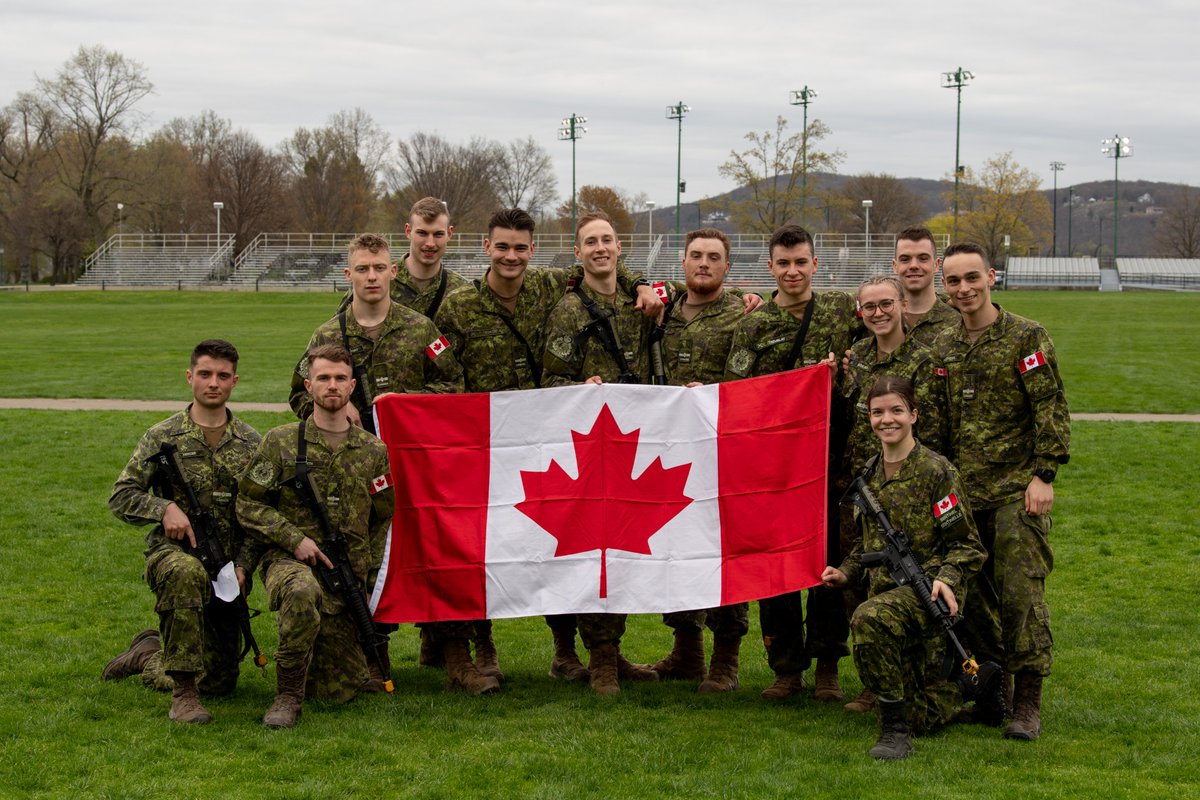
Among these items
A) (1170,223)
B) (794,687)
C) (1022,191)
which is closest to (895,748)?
(794,687)

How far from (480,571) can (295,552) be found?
1125mm

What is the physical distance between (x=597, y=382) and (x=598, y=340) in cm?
32

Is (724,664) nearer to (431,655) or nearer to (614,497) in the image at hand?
(614,497)

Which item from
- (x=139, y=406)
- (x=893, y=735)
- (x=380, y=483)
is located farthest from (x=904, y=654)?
(x=139, y=406)

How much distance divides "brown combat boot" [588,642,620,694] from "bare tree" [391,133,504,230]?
89.8m

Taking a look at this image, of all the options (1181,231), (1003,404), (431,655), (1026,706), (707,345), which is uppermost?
(1181,231)

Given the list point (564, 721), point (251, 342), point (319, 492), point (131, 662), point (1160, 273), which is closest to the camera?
point (564, 721)

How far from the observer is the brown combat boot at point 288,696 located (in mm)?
6820

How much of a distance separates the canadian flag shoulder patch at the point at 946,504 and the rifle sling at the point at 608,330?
2.06 meters

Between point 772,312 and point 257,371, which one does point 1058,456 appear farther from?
point 257,371

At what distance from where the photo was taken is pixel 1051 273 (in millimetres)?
91875

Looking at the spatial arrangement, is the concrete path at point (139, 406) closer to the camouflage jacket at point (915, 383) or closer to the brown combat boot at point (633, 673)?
the brown combat boot at point (633, 673)

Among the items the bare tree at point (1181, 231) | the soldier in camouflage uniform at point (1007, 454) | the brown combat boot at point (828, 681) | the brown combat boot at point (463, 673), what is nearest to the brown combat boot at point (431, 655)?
the brown combat boot at point (463, 673)

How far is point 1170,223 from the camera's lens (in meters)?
132
